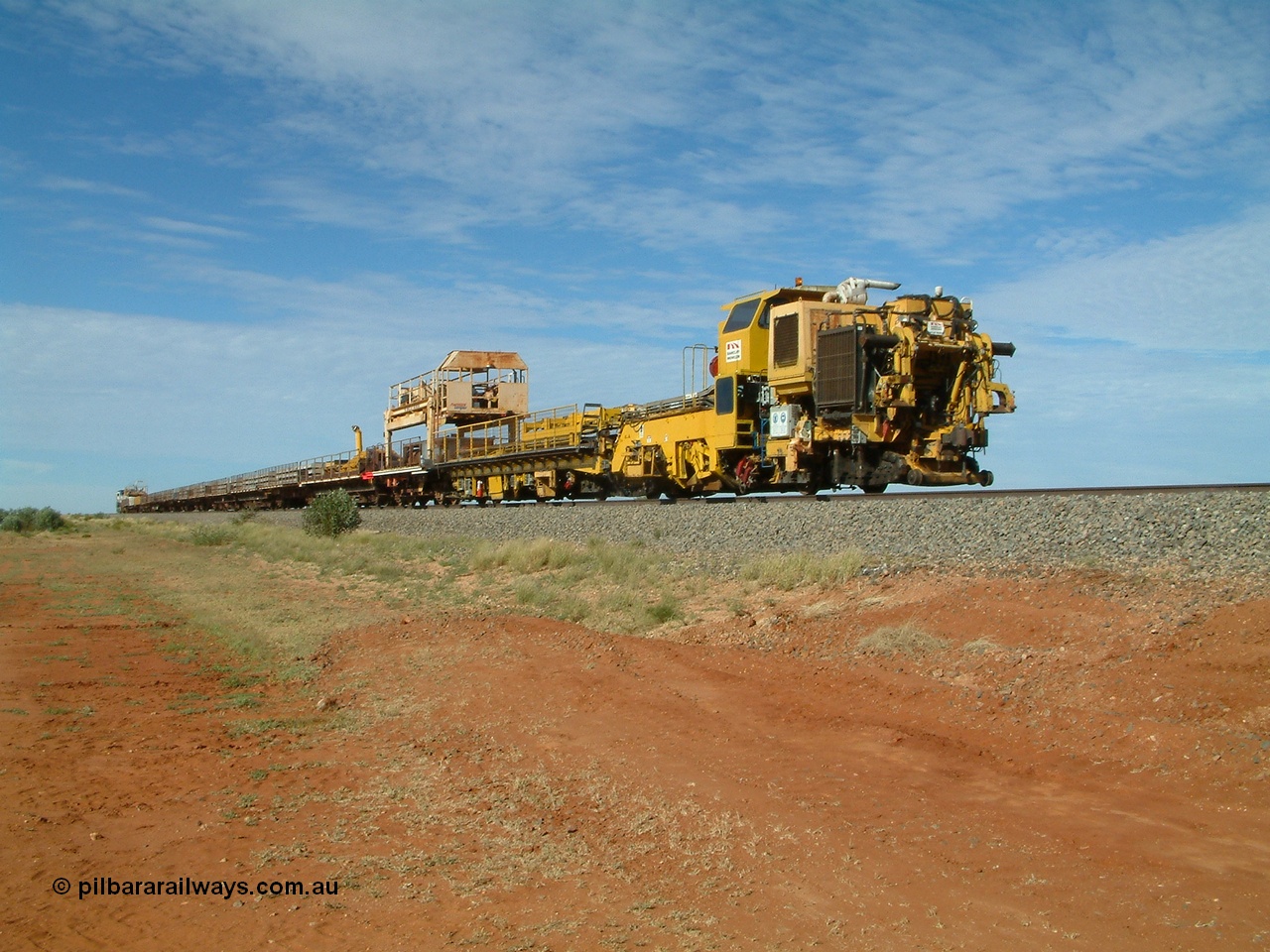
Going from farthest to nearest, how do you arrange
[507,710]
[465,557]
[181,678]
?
[465,557] → [181,678] → [507,710]

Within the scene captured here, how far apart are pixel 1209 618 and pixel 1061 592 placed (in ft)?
5.00

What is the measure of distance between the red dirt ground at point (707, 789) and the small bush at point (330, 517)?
1951 cm

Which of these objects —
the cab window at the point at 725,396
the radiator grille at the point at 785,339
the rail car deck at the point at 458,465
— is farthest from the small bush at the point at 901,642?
the rail car deck at the point at 458,465

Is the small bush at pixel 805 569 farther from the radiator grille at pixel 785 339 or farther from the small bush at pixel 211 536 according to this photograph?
the small bush at pixel 211 536

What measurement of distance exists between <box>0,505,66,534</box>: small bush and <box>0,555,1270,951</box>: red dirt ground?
42.0m

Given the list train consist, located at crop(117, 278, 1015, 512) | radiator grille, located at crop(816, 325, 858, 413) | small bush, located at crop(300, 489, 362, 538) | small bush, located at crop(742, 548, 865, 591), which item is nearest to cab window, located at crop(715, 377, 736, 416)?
train consist, located at crop(117, 278, 1015, 512)

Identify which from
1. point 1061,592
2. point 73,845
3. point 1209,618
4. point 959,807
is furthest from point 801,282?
point 73,845

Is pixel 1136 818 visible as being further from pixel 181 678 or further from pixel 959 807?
pixel 181 678

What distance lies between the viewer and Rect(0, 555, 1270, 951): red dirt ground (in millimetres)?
4438

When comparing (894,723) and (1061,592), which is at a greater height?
(1061,592)

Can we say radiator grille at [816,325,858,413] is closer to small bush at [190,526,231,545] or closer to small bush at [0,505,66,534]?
small bush at [190,526,231,545]

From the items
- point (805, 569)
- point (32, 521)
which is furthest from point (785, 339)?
point (32, 521)

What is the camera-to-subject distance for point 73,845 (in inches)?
211

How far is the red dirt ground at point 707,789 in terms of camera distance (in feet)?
14.6
